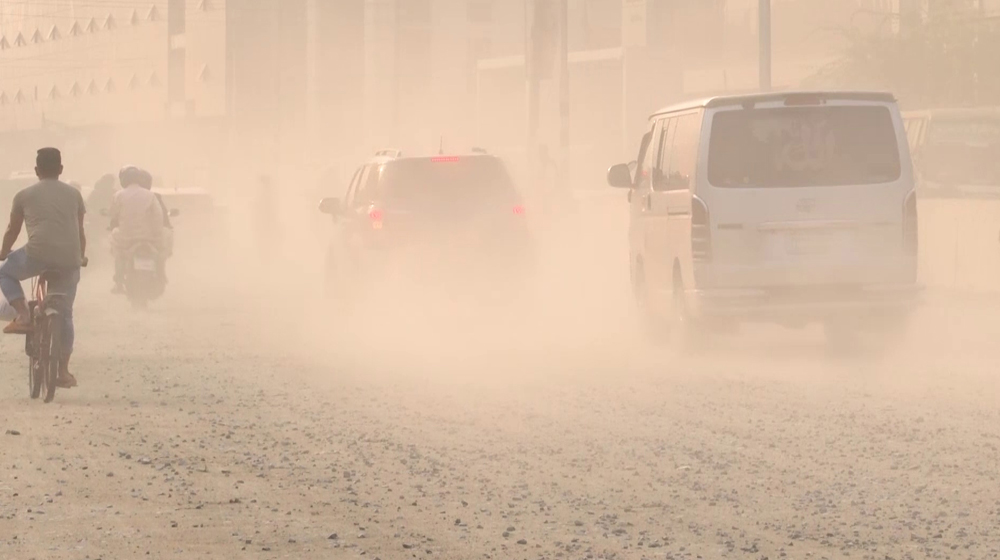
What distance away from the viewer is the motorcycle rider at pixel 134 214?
989 inches

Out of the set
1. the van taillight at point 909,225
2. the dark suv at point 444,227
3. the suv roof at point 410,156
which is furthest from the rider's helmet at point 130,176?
the van taillight at point 909,225

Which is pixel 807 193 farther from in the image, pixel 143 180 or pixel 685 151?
pixel 143 180

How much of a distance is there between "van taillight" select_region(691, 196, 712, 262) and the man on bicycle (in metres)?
5.26

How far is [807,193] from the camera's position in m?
16.2

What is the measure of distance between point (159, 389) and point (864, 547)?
8.26 m

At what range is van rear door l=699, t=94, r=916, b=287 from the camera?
16.2 meters

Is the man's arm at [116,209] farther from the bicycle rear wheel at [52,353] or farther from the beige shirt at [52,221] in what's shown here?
the bicycle rear wheel at [52,353]

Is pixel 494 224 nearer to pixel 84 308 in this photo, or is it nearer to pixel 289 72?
pixel 84 308

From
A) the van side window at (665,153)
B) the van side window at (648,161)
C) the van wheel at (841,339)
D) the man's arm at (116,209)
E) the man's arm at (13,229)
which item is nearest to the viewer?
the man's arm at (13,229)

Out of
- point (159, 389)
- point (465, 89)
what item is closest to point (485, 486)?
point (159, 389)

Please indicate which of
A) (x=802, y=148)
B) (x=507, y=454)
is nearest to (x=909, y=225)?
(x=802, y=148)

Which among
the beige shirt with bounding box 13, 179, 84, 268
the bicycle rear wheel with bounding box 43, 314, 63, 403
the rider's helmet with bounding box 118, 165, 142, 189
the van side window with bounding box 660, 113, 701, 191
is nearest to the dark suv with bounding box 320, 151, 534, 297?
the van side window with bounding box 660, 113, 701, 191

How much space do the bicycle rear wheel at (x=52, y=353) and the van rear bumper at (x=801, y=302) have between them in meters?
5.49

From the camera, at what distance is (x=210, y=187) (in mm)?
86062
